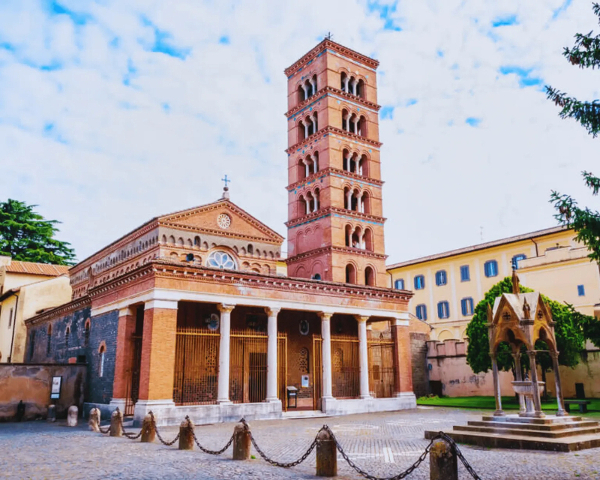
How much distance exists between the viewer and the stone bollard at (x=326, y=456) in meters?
8.66

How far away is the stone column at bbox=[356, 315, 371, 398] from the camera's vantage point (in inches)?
918

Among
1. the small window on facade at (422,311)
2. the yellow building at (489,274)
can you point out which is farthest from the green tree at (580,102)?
the small window on facade at (422,311)

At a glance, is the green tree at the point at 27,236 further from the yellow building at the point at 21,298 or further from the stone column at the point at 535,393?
the stone column at the point at 535,393

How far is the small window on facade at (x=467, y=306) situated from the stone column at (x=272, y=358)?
25.9m

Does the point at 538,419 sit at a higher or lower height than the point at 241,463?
higher

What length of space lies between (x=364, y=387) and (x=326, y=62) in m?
18.0

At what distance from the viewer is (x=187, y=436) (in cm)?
1179

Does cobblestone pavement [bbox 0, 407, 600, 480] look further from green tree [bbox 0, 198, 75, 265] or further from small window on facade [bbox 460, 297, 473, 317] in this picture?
green tree [bbox 0, 198, 75, 265]

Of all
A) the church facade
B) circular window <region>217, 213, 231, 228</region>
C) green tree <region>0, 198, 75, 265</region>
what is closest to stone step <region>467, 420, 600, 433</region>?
the church facade

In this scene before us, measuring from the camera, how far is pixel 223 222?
99.5ft

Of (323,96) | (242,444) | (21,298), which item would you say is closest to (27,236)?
(21,298)

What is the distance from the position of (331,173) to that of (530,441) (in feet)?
63.3

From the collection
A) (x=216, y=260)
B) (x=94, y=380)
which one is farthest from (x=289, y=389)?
(x=216, y=260)

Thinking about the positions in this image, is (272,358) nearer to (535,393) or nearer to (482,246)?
(535,393)
